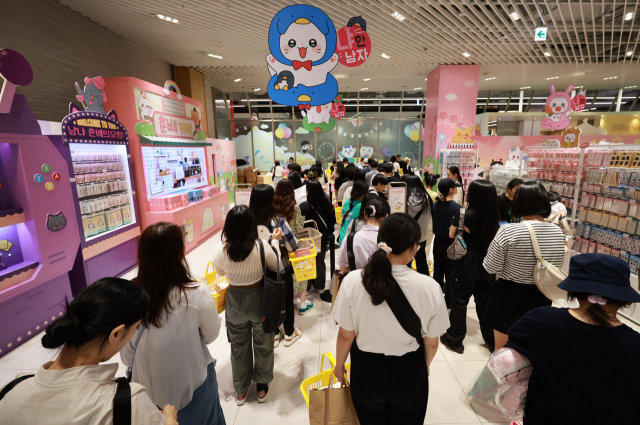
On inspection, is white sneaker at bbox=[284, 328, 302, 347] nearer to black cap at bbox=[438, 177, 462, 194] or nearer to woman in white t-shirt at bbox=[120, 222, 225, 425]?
woman in white t-shirt at bbox=[120, 222, 225, 425]

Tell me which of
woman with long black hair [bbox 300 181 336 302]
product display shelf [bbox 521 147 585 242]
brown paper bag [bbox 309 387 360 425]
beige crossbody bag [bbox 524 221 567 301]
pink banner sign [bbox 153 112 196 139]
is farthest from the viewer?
pink banner sign [bbox 153 112 196 139]

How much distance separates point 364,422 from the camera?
162 cm

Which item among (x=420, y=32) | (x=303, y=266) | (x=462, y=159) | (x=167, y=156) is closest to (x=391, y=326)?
(x=303, y=266)

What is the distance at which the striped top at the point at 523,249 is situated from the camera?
2141 millimetres

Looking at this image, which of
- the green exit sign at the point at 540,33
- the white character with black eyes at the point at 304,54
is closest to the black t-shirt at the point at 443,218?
the white character with black eyes at the point at 304,54

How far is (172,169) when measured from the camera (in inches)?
262

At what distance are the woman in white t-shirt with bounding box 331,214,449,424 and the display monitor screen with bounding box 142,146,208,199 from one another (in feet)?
17.1

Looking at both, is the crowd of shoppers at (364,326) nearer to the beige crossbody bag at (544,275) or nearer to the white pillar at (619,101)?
the beige crossbody bag at (544,275)

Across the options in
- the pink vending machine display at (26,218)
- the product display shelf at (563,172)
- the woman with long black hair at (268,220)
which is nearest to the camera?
the woman with long black hair at (268,220)

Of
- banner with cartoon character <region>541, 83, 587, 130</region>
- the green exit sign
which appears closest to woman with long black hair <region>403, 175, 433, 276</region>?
the green exit sign

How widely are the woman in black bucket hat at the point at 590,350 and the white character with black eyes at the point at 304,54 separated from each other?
8.17 ft

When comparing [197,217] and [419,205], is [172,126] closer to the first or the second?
[197,217]

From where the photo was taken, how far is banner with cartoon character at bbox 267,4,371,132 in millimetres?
2812

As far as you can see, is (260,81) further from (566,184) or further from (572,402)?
(572,402)
